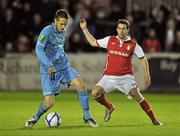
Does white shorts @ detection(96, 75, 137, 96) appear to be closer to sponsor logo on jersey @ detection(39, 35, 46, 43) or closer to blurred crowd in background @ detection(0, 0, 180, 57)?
sponsor logo on jersey @ detection(39, 35, 46, 43)

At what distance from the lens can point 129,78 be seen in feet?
37.0

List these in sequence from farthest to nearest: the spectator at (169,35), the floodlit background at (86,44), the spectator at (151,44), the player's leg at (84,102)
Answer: the spectator at (151,44) < the spectator at (169,35) < the floodlit background at (86,44) < the player's leg at (84,102)

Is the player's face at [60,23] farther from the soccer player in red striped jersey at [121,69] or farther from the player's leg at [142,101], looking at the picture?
the player's leg at [142,101]

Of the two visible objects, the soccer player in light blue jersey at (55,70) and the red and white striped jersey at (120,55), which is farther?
the red and white striped jersey at (120,55)

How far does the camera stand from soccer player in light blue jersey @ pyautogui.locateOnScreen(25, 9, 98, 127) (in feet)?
34.6

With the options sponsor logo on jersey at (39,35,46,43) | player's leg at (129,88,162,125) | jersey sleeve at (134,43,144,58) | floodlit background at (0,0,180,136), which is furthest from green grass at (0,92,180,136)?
sponsor logo on jersey at (39,35,46,43)

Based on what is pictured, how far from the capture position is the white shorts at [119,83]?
1122 centimetres

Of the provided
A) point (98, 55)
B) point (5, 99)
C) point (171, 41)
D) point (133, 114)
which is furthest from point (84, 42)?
point (133, 114)

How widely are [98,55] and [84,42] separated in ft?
3.75

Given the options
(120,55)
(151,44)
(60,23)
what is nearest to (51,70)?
(60,23)

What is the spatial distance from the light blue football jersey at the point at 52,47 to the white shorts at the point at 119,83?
82 centimetres

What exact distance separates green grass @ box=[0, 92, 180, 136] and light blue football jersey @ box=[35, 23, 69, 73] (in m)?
1.04

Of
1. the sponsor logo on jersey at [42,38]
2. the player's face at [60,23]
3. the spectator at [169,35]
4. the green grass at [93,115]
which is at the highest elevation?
the player's face at [60,23]

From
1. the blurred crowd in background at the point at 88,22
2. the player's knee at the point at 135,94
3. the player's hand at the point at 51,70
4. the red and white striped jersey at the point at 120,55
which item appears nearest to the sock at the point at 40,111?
the player's hand at the point at 51,70
